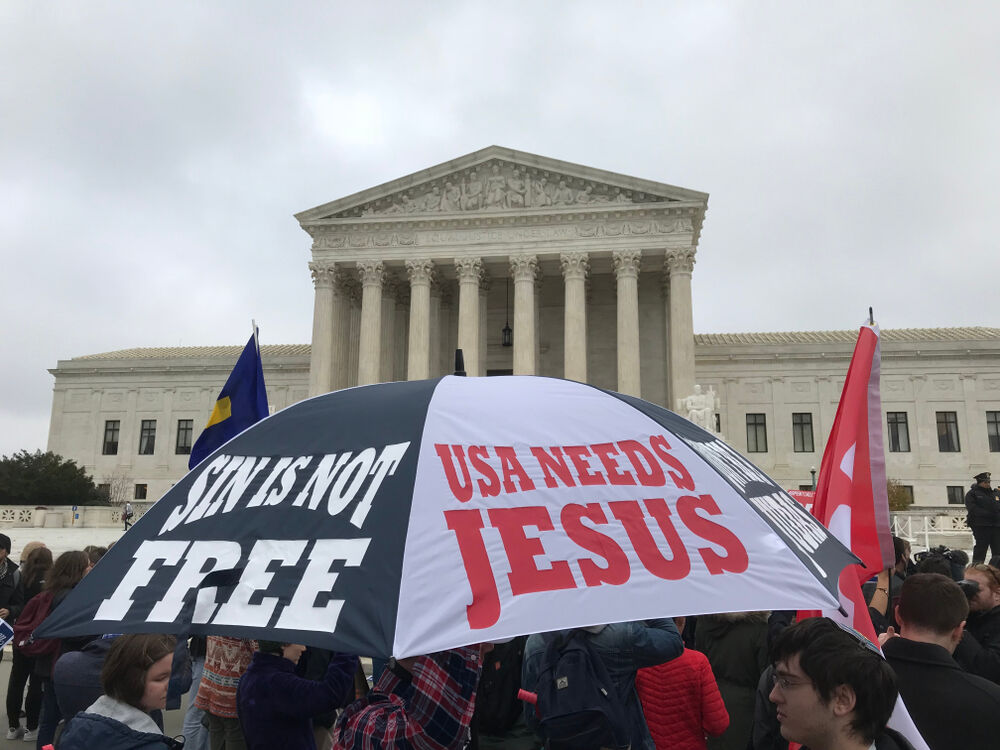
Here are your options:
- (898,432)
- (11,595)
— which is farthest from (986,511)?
(898,432)

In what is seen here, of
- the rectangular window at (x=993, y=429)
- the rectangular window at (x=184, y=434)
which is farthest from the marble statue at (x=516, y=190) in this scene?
the rectangular window at (x=993, y=429)

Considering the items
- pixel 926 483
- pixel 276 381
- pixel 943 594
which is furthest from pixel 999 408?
pixel 943 594

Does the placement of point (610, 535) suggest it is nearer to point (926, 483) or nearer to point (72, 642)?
point (72, 642)

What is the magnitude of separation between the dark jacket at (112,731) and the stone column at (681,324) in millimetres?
33977

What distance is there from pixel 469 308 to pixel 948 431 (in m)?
28.0

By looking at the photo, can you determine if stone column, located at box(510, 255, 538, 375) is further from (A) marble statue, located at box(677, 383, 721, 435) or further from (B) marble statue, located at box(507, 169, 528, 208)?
(A) marble statue, located at box(677, 383, 721, 435)

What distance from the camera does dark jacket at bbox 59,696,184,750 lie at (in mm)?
3264

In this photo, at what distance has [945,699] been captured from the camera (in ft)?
11.2

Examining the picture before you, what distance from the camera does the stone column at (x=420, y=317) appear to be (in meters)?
37.7

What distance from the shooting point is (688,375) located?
36125 millimetres

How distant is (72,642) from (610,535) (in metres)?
5.89

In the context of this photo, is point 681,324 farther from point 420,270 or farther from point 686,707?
point 686,707

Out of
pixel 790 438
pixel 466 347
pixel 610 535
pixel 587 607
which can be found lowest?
pixel 587 607

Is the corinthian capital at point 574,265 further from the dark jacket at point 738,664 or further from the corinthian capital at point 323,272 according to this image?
the dark jacket at point 738,664
